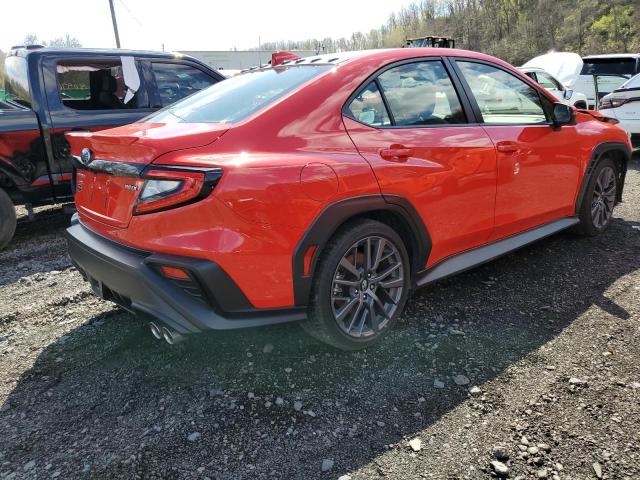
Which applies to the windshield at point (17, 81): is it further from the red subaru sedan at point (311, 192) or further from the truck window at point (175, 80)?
the red subaru sedan at point (311, 192)

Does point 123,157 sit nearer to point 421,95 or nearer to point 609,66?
point 421,95

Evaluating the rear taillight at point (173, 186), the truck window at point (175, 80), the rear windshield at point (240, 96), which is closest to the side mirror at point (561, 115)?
the rear windshield at point (240, 96)

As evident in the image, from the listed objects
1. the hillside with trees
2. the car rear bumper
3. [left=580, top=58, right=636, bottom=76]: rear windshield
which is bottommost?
the car rear bumper

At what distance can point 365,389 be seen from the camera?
247cm

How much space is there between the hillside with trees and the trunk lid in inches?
1010

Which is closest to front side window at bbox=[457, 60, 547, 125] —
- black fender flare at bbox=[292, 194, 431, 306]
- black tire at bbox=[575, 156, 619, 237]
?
black tire at bbox=[575, 156, 619, 237]

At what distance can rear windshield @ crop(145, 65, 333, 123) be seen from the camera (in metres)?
2.56

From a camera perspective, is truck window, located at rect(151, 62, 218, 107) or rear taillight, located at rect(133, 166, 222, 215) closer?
rear taillight, located at rect(133, 166, 222, 215)

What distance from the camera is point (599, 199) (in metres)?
4.49

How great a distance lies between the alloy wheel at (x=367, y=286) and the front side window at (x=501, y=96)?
127cm

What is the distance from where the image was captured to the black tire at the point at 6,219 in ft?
15.1

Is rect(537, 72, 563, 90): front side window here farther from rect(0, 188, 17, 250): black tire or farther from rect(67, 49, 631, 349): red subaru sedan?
rect(0, 188, 17, 250): black tire

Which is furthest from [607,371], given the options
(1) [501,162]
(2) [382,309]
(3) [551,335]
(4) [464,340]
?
(1) [501,162]

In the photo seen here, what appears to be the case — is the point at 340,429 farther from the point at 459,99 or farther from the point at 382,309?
the point at 459,99
